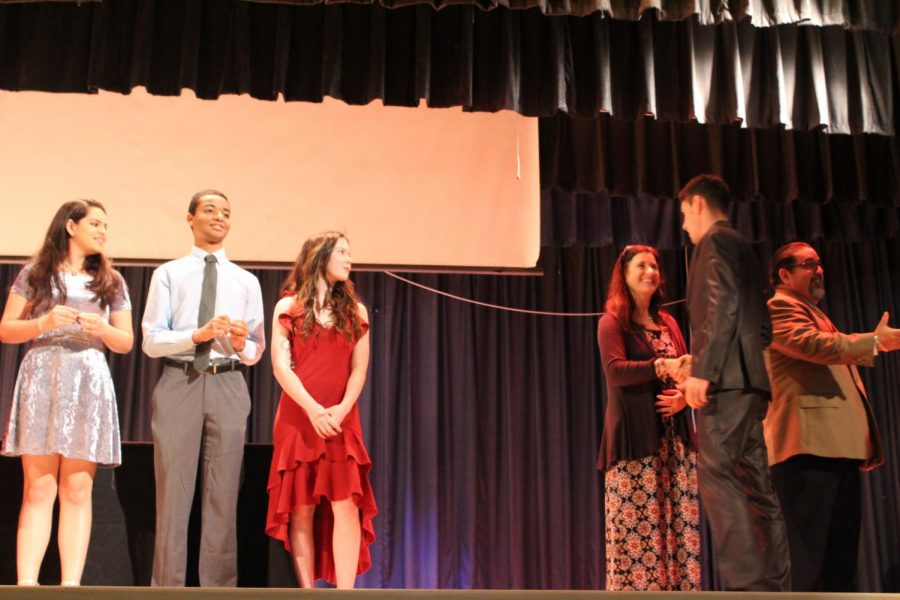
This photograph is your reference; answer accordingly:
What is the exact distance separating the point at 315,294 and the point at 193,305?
18.5 inches

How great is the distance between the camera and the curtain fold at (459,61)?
4352 millimetres

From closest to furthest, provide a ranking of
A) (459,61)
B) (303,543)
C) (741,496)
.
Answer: (741,496) → (303,543) → (459,61)

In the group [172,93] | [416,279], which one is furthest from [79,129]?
[416,279]

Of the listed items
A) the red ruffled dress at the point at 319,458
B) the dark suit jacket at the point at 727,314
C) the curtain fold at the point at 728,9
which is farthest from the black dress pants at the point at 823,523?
the curtain fold at the point at 728,9

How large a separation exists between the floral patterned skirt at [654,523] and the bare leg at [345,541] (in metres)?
1.01

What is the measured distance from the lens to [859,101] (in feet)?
14.7

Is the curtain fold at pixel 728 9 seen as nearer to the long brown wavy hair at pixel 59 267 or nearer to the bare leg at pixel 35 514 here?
the long brown wavy hair at pixel 59 267

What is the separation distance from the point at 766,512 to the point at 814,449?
768mm

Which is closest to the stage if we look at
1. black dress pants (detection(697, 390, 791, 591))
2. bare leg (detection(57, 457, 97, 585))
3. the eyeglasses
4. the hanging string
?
black dress pants (detection(697, 390, 791, 591))

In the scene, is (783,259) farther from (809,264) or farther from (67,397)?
(67,397)

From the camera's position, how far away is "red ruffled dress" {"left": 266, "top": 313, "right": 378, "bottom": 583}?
12.4 feet

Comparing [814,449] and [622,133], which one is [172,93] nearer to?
[622,133]

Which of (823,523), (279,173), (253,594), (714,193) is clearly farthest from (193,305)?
(823,523)

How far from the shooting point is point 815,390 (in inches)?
155
